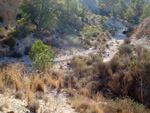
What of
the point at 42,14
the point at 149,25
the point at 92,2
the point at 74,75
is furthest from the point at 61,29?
the point at 92,2

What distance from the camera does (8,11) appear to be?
15.8 m

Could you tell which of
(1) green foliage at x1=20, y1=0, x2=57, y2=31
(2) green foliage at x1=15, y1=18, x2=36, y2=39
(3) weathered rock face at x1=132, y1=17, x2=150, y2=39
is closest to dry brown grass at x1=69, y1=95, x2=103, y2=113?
(2) green foliage at x1=15, y1=18, x2=36, y2=39

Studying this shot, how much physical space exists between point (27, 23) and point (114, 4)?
32.9 metres

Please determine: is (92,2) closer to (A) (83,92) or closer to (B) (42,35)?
(B) (42,35)

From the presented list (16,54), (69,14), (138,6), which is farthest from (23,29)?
(138,6)

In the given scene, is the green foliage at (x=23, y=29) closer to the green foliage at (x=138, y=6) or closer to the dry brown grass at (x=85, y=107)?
the dry brown grass at (x=85, y=107)

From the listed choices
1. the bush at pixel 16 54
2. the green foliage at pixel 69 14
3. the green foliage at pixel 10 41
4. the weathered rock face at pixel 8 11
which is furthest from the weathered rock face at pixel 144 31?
the weathered rock face at pixel 8 11

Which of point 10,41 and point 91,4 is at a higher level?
point 91,4

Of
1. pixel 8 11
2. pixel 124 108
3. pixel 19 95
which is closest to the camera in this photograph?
pixel 19 95

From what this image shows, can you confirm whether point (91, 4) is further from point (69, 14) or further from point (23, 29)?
point (23, 29)

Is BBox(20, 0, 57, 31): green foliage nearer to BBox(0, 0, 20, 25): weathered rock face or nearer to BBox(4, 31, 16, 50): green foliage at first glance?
BBox(0, 0, 20, 25): weathered rock face

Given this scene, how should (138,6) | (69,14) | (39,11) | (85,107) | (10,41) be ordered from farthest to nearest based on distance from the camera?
(138,6), (69,14), (39,11), (10,41), (85,107)

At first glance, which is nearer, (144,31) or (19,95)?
(19,95)

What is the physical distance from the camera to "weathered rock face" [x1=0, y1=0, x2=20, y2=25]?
50.5ft
